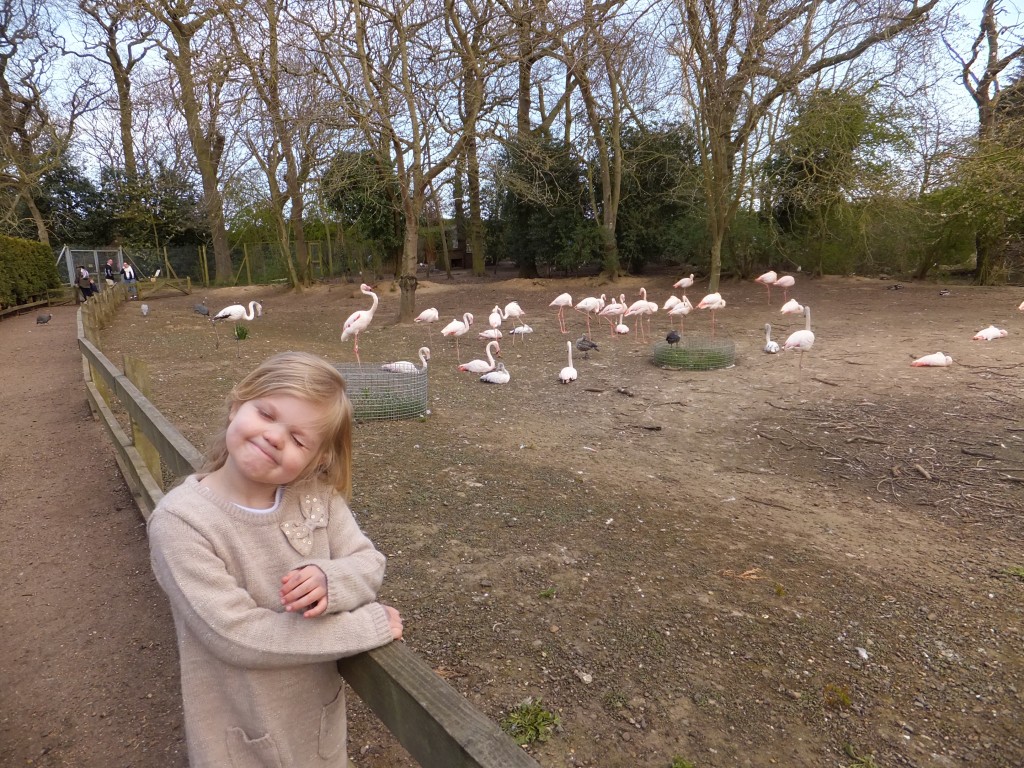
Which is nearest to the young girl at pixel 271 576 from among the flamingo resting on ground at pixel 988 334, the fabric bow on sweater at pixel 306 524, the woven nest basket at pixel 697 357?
the fabric bow on sweater at pixel 306 524

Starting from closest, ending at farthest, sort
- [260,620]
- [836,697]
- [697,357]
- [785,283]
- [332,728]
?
[260,620]
[332,728]
[836,697]
[697,357]
[785,283]

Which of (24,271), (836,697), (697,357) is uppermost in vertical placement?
(24,271)

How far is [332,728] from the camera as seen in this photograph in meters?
1.53

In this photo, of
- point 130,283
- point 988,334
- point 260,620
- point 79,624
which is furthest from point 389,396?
point 130,283

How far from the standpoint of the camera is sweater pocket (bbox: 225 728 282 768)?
4.64 feet

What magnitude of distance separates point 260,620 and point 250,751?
0.38 m

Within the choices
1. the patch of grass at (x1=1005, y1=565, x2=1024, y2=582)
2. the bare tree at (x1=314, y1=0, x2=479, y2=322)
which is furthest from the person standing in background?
the patch of grass at (x1=1005, y1=565, x2=1024, y2=582)

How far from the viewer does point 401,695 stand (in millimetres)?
1223

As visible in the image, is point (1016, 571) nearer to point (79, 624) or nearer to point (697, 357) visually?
point (79, 624)

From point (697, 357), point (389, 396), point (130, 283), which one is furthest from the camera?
point (130, 283)

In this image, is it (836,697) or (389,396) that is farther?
(389,396)

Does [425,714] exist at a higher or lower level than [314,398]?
lower

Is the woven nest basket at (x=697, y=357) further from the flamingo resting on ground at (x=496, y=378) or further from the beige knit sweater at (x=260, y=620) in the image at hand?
the beige knit sweater at (x=260, y=620)

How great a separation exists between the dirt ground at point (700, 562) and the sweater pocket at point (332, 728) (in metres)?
1.00
